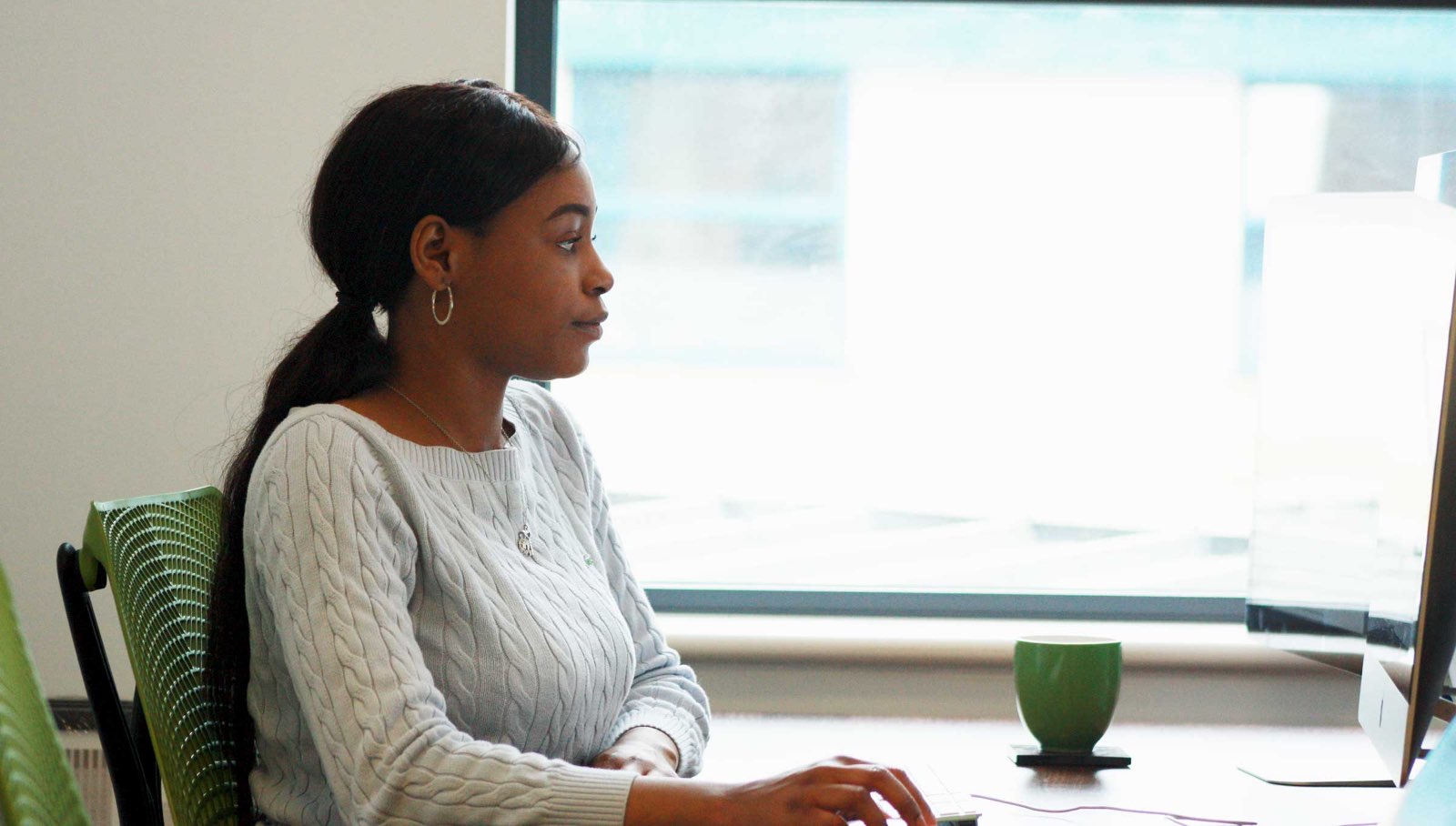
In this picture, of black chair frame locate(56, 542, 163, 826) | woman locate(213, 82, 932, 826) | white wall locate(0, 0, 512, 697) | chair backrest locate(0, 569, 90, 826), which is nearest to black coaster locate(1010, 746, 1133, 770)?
woman locate(213, 82, 932, 826)

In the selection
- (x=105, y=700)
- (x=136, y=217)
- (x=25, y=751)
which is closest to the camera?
(x=25, y=751)

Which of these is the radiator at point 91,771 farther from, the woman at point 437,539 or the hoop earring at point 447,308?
the hoop earring at point 447,308

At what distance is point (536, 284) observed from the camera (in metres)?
1.25

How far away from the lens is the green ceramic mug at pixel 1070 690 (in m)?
1.36

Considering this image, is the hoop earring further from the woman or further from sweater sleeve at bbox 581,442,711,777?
sweater sleeve at bbox 581,442,711,777

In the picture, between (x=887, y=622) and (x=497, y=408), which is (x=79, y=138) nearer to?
(x=497, y=408)

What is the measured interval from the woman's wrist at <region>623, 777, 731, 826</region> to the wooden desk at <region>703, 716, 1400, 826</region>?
0.96ft

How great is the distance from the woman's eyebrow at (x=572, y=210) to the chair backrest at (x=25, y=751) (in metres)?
0.64

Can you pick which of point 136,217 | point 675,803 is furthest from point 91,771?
point 675,803

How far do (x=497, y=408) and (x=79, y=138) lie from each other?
3.41 feet

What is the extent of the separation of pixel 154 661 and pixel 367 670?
0.19 m

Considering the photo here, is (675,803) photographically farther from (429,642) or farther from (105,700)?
(105,700)

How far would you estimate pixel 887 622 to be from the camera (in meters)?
2.14

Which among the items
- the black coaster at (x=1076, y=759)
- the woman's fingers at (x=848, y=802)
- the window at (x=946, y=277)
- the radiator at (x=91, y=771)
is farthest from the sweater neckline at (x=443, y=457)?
the radiator at (x=91, y=771)
